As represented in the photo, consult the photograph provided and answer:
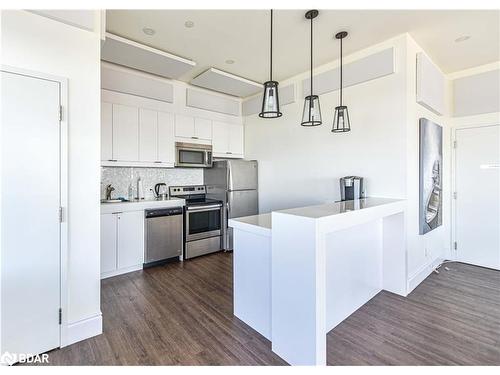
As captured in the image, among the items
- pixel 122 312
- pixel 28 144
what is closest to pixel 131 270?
pixel 122 312

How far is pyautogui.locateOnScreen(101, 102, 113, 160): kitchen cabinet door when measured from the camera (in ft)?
11.2

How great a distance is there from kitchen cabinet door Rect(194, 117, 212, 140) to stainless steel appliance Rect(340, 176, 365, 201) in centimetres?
242

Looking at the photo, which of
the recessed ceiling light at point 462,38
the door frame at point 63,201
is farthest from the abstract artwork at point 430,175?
the door frame at point 63,201

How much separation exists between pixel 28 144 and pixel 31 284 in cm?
97

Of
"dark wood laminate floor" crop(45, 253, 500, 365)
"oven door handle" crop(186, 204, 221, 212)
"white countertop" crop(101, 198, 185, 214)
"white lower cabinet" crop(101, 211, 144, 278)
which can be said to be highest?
"white countertop" crop(101, 198, 185, 214)


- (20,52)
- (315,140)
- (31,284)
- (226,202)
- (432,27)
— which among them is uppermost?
(432,27)

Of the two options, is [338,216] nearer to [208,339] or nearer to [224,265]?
[208,339]

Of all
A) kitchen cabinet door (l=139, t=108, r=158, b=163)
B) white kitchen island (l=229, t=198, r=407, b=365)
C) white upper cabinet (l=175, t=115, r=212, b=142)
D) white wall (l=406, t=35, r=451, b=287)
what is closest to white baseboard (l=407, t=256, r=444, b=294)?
white wall (l=406, t=35, r=451, b=287)

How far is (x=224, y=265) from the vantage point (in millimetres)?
3734

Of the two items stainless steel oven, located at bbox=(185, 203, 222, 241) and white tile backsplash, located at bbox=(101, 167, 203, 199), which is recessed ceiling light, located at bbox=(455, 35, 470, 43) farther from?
white tile backsplash, located at bbox=(101, 167, 203, 199)

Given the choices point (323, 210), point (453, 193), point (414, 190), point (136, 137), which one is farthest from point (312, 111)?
point (453, 193)

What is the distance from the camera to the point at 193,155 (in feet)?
14.1

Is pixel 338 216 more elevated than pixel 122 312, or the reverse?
pixel 338 216

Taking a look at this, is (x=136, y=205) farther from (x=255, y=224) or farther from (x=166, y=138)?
(x=255, y=224)
